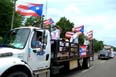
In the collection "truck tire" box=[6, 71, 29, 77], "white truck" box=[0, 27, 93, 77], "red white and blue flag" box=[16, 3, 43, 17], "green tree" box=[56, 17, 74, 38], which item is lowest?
"truck tire" box=[6, 71, 29, 77]

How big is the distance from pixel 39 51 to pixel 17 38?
3.39 feet

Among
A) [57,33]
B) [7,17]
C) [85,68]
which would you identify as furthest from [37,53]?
[7,17]

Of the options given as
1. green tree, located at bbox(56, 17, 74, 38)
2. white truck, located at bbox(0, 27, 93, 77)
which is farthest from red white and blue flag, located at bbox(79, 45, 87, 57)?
green tree, located at bbox(56, 17, 74, 38)

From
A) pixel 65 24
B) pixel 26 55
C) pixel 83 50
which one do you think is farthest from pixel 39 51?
pixel 65 24

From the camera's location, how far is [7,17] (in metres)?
50.0

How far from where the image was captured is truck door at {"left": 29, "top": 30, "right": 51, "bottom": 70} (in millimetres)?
8656

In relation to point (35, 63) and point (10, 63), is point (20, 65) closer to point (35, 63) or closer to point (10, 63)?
point (10, 63)

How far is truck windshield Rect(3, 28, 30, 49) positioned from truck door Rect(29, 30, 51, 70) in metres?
0.36

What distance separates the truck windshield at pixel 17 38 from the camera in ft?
27.4

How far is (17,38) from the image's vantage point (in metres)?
8.56

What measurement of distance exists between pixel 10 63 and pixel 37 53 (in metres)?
1.71

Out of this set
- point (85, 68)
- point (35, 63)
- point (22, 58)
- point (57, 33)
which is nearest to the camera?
point (22, 58)

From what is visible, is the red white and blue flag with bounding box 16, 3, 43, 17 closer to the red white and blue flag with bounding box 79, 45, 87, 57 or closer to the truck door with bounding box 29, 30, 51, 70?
the truck door with bounding box 29, 30, 51, 70

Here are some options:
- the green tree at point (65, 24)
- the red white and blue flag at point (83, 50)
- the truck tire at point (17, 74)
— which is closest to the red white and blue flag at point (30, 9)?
the truck tire at point (17, 74)
